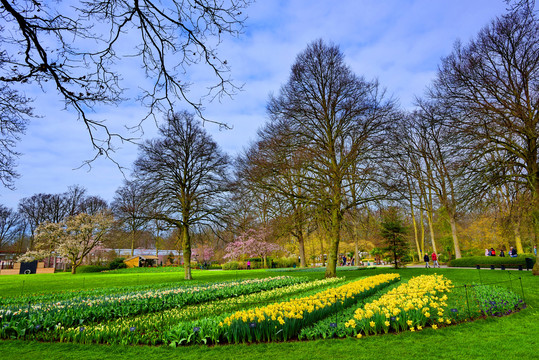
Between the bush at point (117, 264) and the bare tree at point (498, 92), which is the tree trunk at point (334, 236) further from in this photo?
the bush at point (117, 264)

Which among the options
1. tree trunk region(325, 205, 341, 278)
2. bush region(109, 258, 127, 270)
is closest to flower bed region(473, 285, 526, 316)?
tree trunk region(325, 205, 341, 278)

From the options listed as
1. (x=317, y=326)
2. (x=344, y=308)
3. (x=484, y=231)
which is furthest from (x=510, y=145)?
(x=484, y=231)

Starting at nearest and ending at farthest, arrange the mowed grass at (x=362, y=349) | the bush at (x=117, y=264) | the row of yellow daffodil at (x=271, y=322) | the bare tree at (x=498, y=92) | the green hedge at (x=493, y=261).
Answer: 1. the mowed grass at (x=362, y=349)
2. the row of yellow daffodil at (x=271, y=322)
3. the bare tree at (x=498, y=92)
4. the green hedge at (x=493, y=261)
5. the bush at (x=117, y=264)

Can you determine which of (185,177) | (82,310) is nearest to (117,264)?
(185,177)

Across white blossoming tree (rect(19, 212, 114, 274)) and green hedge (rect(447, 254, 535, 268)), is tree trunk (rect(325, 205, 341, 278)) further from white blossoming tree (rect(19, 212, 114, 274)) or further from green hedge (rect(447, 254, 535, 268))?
white blossoming tree (rect(19, 212, 114, 274))

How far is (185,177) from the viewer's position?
22547 mm

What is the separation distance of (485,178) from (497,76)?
5.12 m

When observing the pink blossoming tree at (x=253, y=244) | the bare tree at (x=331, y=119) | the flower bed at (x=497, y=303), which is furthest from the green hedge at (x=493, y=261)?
the pink blossoming tree at (x=253, y=244)

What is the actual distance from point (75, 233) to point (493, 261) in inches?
1950

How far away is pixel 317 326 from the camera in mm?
5738

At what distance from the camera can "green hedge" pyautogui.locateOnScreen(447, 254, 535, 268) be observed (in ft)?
69.5

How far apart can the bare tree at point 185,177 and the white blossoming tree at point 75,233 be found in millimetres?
25929

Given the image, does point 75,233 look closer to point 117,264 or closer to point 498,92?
point 117,264

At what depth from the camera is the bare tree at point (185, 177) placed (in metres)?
21.4
